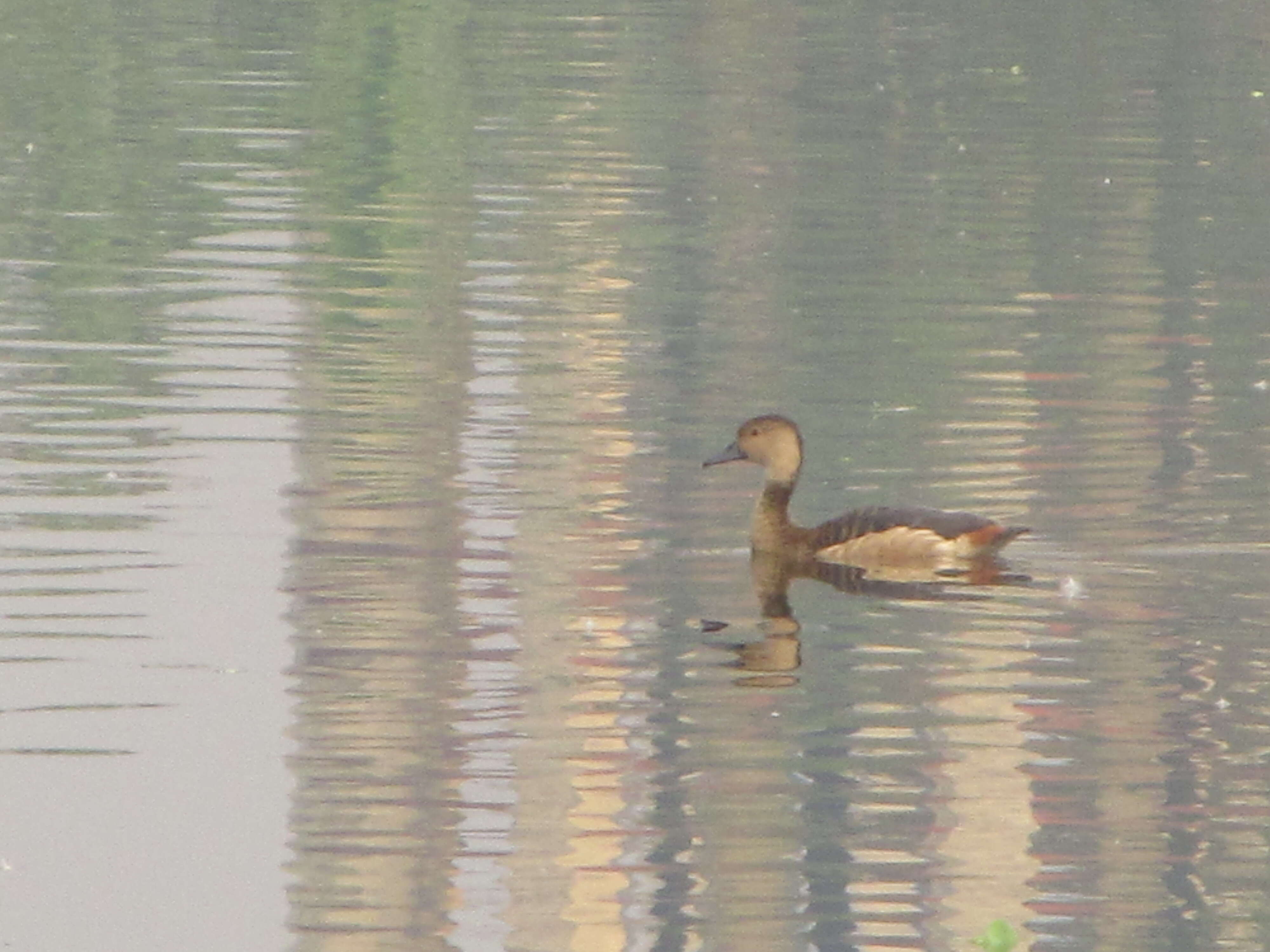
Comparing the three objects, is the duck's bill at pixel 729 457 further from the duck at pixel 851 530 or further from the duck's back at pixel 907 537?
the duck's back at pixel 907 537

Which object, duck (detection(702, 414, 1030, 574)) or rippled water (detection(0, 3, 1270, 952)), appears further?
duck (detection(702, 414, 1030, 574))

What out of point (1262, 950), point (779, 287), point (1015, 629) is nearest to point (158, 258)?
point (779, 287)

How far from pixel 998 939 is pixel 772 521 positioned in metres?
4.45

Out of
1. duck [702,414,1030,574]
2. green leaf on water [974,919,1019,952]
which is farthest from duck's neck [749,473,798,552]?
green leaf on water [974,919,1019,952]

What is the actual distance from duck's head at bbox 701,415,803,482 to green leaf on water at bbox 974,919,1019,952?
4.58m

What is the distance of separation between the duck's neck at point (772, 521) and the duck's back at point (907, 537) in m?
0.14

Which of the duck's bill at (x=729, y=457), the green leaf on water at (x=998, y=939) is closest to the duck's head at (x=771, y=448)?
the duck's bill at (x=729, y=457)

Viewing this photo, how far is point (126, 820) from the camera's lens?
8352 millimetres

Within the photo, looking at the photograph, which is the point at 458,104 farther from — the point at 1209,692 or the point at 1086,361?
the point at 1209,692

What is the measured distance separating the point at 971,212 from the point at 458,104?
889 cm

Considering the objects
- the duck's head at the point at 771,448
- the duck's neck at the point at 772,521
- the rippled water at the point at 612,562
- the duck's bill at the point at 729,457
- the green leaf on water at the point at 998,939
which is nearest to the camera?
the green leaf on water at the point at 998,939

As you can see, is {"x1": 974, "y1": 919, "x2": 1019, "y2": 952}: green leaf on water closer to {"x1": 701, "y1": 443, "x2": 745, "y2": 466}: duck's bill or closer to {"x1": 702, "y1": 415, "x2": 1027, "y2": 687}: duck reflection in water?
{"x1": 702, "y1": 415, "x2": 1027, "y2": 687}: duck reflection in water

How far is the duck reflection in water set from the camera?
36.3ft

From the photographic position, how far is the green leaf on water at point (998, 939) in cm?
730
